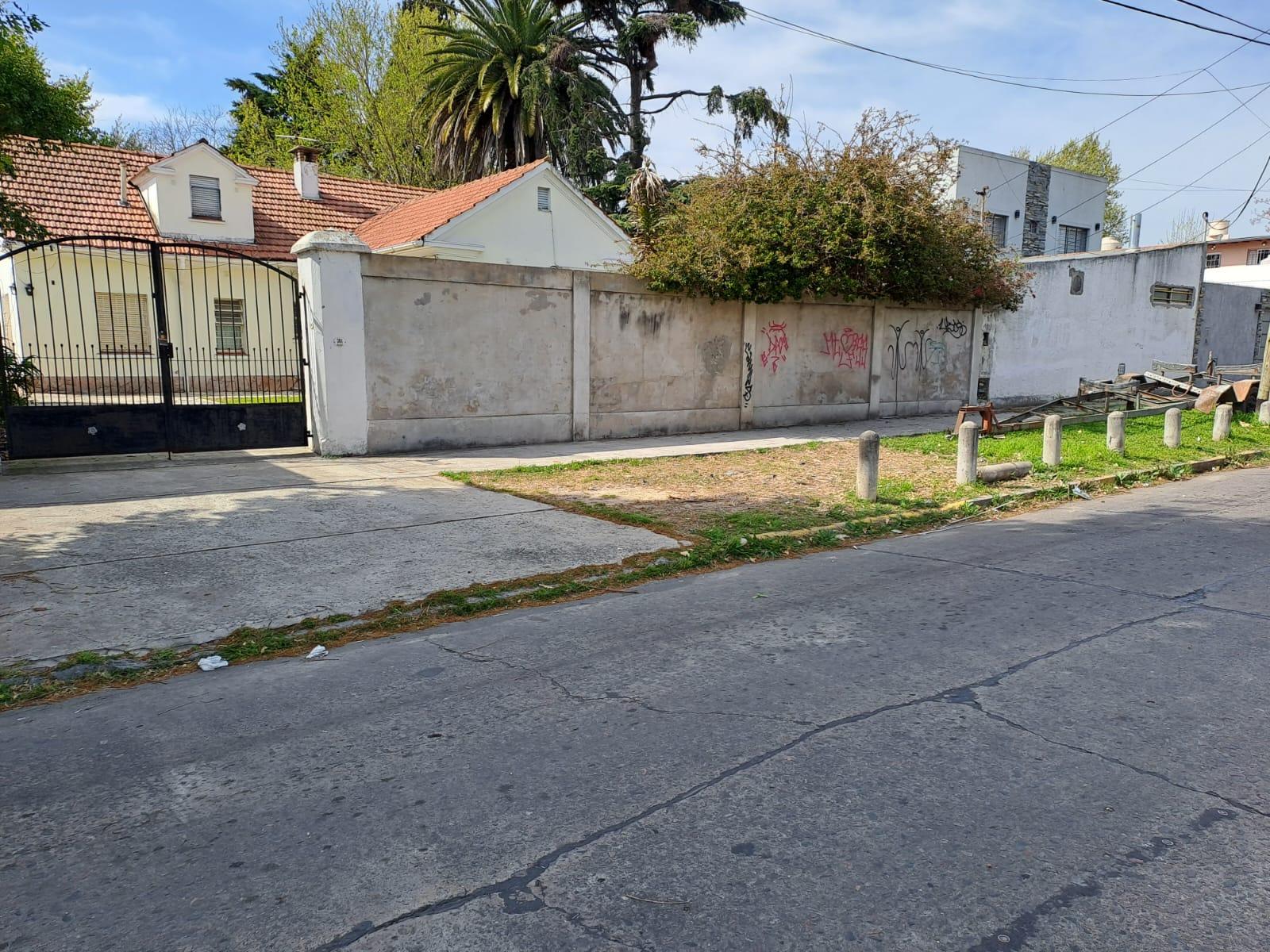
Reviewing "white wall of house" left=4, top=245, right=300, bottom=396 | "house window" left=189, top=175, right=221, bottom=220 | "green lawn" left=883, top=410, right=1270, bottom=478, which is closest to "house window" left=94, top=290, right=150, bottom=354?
"white wall of house" left=4, top=245, right=300, bottom=396

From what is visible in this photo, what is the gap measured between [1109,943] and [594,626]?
361 centimetres

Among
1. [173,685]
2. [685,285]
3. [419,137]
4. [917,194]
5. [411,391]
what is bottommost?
[173,685]

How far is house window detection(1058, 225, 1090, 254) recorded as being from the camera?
3756cm

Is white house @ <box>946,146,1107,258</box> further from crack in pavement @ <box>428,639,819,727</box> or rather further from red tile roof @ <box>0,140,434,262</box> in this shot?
crack in pavement @ <box>428,639,819,727</box>

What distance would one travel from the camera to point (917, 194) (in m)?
16.0

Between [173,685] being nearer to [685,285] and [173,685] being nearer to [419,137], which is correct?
[685,285]

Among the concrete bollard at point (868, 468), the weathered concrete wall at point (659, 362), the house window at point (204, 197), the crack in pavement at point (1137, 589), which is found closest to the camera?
the crack in pavement at point (1137, 589)

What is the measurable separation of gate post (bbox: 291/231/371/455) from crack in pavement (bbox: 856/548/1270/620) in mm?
7791

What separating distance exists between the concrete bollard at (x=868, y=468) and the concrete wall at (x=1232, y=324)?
24878mm

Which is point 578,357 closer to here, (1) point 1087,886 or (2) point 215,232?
(1) point 1087,886

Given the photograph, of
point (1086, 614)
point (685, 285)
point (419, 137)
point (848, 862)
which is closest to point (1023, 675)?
→ point (1086, 614)

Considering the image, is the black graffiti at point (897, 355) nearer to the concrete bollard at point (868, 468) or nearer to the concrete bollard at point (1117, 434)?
the concrete bollard at point (1117, 434)

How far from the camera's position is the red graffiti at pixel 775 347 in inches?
655

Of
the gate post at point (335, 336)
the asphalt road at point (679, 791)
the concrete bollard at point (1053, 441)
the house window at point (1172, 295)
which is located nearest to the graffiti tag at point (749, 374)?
the concrete bollard at point (1053, 441)
